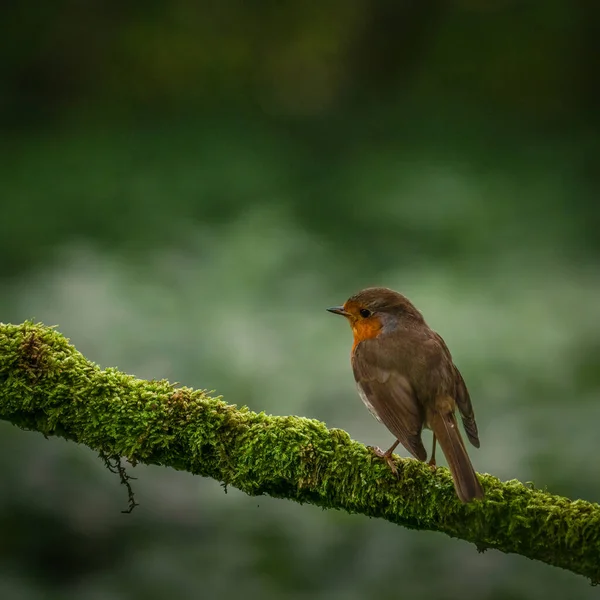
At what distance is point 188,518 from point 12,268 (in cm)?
227

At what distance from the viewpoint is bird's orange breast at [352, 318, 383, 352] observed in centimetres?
305

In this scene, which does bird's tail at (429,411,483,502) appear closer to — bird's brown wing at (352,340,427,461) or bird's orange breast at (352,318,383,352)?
bird's brown wing at (352,340,427,461)

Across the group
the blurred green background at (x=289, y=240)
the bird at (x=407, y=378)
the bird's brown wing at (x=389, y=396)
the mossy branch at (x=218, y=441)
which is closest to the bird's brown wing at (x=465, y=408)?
the bird at (x=407, y=378)

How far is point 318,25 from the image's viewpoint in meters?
7.75

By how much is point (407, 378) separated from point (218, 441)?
711mm

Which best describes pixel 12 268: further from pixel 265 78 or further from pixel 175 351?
pixel 265 78

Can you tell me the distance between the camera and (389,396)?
9.20ft

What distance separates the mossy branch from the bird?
207mm

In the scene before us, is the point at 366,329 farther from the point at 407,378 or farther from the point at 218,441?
the point at 218,441

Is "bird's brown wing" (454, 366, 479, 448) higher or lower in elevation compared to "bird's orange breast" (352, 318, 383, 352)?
lower

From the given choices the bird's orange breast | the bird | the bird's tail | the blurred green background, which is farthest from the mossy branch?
the blurred green background

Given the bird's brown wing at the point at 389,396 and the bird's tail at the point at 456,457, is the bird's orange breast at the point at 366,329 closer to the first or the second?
the bird's brown wing at the point at 389,396

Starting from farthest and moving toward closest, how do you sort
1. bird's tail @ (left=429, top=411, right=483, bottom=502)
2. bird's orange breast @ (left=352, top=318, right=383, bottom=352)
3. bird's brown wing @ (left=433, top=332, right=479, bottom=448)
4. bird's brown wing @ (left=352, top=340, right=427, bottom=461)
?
bird's orange breast @ (left=352, top=318, right=383, bottom=352)
bird's brown wing @ (left=433, top=332, right=479, bottom=448)
bird's brown wing @ (left=352, top=340, right=427, bottom=461)
bird's tail @ (left=429, top=411, right=483, bottom=502)

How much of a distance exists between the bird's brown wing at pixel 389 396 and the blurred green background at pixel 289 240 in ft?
4.20
